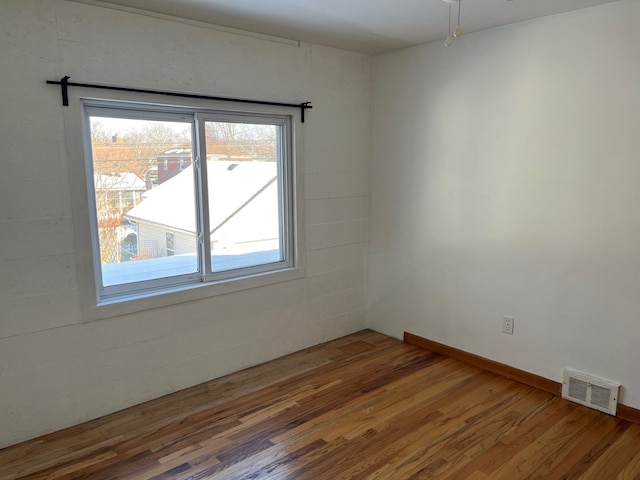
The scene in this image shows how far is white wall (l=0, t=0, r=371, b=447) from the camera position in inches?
92.4

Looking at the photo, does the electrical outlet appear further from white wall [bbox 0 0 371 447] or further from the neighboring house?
the neighboring house

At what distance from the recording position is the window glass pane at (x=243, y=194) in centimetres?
315

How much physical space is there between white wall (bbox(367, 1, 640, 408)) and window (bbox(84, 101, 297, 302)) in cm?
98

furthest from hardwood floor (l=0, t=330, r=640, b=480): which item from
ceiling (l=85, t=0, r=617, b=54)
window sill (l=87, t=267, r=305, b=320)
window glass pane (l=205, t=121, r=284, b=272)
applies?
ceiling (l=85, t=0, r=617, b=54)

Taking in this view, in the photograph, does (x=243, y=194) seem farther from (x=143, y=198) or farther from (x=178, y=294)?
(x=178, y=294)

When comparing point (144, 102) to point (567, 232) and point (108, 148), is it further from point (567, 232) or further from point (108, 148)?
point (567, 232)

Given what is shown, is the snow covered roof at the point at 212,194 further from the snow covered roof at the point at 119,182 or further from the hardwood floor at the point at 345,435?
the hardwood floor at the point at 345,435

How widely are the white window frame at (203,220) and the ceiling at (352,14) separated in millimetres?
530

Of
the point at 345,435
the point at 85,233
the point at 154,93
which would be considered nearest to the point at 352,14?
the point at 154,93

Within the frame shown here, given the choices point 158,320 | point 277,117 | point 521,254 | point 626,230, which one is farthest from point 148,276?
point 626,230

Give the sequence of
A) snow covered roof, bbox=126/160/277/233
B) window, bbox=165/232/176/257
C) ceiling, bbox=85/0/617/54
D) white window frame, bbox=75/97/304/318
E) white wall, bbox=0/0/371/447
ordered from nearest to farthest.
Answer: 1. white wall, bbox=0/0/371/447
2. ceiling, bbox=85/0/617/54
3. white window frame, bbox=75/97/304/318
4. snow covered roof, bbox=126/160/277/233
5. window, bbox=165/232/176/257

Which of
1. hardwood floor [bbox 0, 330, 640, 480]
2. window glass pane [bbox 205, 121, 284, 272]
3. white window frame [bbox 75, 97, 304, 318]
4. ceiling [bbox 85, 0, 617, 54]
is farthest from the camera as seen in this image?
window glass pane [bbox 205, 121, 284, 272]

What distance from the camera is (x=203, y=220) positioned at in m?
3.09

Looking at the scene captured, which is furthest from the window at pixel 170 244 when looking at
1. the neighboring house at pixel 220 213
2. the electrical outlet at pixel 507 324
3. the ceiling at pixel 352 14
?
the electrical outlet at pixel 507 324
